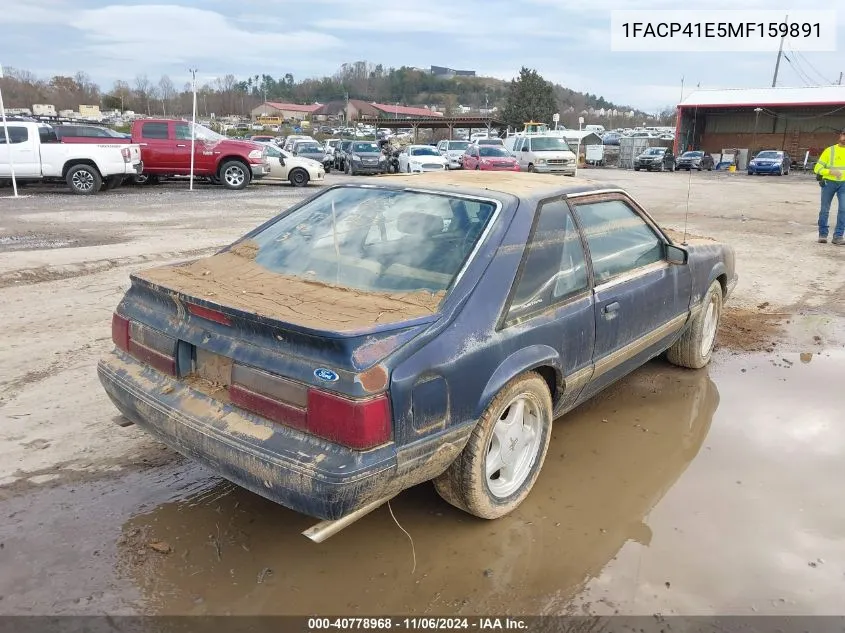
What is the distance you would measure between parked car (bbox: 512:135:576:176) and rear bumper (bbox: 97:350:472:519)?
972 inches

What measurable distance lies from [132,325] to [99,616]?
1.30m

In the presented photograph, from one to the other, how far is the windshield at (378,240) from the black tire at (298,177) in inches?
700

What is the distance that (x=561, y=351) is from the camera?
3146 millimetres

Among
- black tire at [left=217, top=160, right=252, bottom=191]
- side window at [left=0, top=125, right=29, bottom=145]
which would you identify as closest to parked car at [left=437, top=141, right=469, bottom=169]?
black tire at [left=217, top=160, right=252, bottom=191]

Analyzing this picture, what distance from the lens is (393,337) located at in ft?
7.97

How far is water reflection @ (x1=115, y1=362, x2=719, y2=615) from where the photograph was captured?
2562 millimetres

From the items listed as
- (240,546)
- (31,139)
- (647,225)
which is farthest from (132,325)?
(31,139)

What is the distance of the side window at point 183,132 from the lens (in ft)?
58.9

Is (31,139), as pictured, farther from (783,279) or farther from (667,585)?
→ (667,585)

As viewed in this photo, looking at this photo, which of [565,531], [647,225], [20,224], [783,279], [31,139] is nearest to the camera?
[565,531]

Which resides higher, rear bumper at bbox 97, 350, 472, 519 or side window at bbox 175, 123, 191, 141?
side window at bbox 175, 123, 191, 141

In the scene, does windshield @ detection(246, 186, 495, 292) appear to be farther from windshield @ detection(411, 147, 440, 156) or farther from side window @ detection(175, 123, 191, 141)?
windshield @ detection(411, 147, 440, 156)

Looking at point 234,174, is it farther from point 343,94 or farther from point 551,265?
point 343,94

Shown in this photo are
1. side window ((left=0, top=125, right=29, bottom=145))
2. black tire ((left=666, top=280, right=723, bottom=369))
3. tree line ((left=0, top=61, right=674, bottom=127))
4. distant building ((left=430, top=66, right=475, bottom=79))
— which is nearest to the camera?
black tire ((left=666, top=280, right=723, bottom=369))
